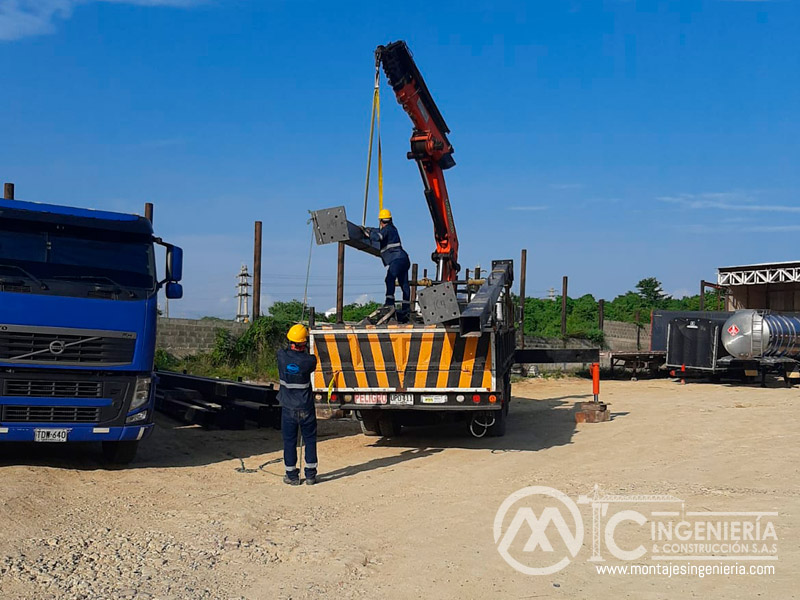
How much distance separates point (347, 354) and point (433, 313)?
1.48 metres

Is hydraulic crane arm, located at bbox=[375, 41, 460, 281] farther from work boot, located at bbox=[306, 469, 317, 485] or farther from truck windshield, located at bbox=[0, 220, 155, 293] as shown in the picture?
work boot, located at bbox=[306, 469, 317, 485]

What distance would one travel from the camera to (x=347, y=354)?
10734 mm

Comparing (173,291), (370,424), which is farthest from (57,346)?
(370,424)

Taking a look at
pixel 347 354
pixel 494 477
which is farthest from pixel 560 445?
pixel 347 354

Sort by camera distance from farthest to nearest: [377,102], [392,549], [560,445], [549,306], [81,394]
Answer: [549,306] < [377,102] < [560,445] < [81,394] < [392,549]

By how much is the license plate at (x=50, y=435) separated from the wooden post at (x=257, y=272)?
45.6 ft

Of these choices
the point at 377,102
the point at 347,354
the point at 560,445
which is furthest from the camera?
the point at 377,102

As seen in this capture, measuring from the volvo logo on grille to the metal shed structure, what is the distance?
36.1 m

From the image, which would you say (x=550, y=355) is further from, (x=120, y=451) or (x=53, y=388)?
(x=53, y=388)

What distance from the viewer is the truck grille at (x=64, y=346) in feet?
28.5

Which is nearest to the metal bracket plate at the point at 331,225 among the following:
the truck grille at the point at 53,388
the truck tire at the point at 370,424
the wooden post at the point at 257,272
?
the truck tire at the point at 370,424

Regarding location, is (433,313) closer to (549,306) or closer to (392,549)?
(392,549)

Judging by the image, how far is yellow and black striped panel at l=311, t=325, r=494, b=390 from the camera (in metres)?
10.3

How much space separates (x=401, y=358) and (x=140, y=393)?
3367 millimetres
